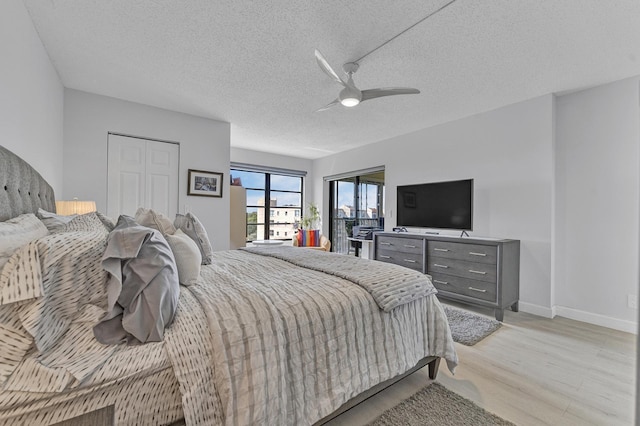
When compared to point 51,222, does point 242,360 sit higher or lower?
lower

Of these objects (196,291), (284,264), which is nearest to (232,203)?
(284,264)

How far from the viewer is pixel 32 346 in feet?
2.74

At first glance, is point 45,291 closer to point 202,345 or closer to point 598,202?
point 202,345

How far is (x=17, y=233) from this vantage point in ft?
3.39

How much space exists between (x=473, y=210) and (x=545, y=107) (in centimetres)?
137

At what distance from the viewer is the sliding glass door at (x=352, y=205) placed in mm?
5918

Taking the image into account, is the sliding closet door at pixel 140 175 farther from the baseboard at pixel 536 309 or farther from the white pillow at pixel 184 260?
the baseboard at pixel 536 309

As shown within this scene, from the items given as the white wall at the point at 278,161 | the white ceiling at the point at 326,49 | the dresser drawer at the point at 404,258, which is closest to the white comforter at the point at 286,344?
the white ceiling at the point at 326,49

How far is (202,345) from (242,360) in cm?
16

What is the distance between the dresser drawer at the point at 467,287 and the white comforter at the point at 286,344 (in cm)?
161

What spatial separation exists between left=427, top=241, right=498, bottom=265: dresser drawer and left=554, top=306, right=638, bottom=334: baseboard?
3.25 feet

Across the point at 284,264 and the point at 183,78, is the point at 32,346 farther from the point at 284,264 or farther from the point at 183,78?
the point at 183,78

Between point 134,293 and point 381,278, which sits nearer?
point 134,293

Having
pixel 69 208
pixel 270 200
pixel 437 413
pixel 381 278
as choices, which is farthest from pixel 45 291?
pixel 270 200
